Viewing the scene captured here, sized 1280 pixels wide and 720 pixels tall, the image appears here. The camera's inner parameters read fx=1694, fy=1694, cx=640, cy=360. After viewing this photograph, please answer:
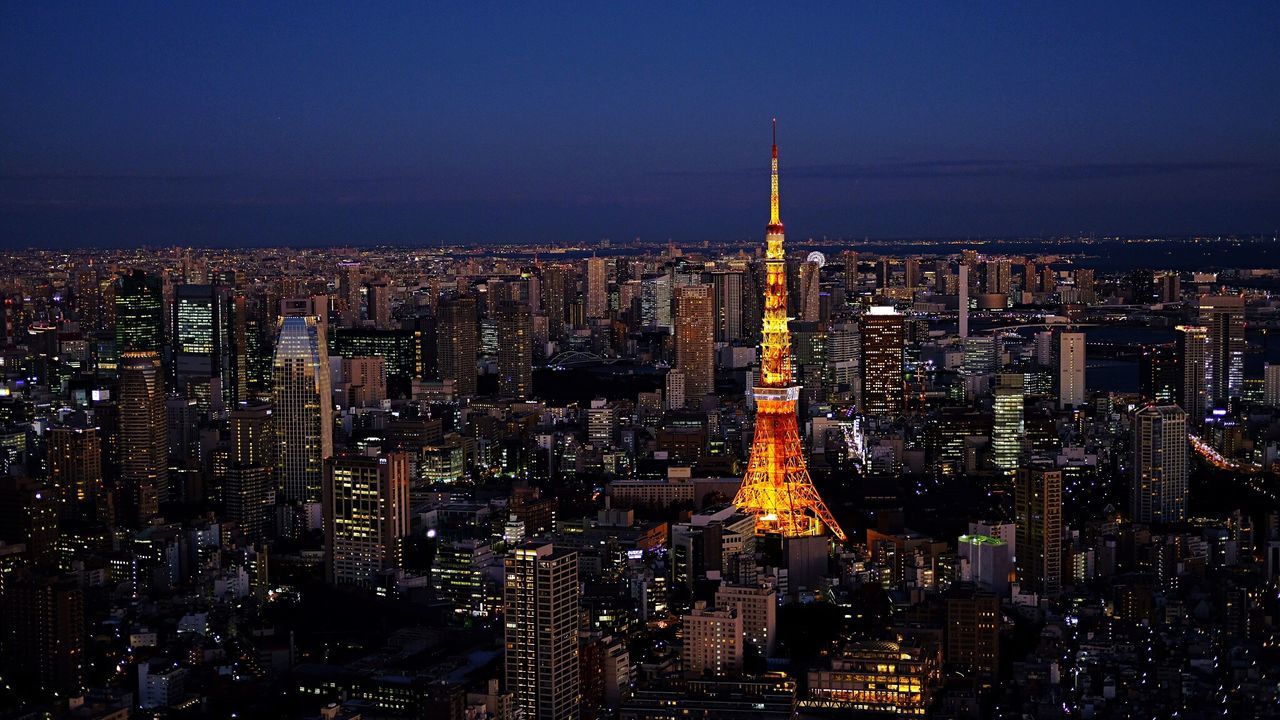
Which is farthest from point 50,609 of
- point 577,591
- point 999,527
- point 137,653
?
point 999,527

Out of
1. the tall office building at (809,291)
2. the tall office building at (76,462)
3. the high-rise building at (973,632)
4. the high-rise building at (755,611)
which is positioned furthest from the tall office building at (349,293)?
the high-rise building at (973,632)

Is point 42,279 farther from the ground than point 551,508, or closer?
farther from the ground

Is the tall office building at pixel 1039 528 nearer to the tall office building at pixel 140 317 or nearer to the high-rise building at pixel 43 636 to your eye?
the high-rise building at pixel 43 636

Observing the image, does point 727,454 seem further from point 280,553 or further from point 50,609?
point 50,609

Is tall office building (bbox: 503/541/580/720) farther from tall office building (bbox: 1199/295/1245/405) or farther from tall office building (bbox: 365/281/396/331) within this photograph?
tall office building (bbox: 365/281/396/331)

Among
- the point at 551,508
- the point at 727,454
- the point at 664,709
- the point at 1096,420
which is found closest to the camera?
the point at 664,709

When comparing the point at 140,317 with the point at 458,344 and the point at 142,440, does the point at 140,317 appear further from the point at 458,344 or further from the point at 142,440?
the point at 142,440

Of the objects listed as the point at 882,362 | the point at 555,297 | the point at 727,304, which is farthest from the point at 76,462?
the point at 555,297
